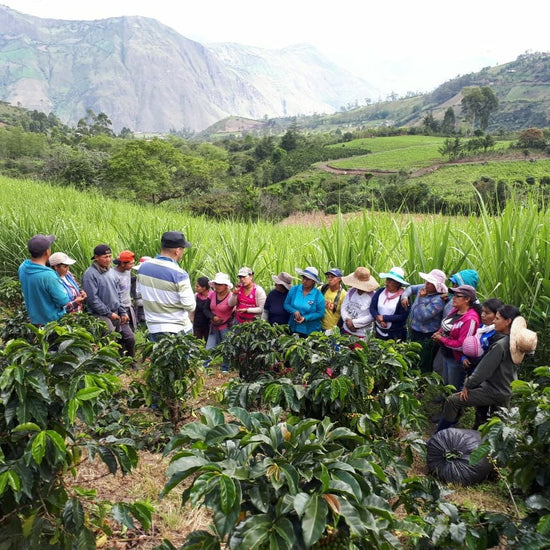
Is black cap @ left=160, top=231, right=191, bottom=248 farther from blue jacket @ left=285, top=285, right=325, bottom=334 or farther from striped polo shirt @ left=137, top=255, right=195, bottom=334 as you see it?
blue jacket @ left=285, top=285, right=325, bottom=334

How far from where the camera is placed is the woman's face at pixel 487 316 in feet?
10.9

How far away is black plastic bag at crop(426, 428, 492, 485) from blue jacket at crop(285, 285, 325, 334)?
4.89 feet

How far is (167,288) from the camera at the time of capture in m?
3.73

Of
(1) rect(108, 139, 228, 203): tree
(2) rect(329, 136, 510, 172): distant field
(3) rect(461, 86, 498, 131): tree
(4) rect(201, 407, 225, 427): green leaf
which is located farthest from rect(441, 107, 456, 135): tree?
(4) rect(201, 407, 225, 427): green leaf

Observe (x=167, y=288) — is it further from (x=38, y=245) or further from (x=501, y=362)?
(x=501, y=362)

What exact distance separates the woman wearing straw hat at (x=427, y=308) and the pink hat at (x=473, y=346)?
47 centimetres

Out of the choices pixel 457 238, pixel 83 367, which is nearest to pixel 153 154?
pixel 457 238

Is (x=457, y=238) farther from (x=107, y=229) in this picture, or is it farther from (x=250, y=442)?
(x=107, y=229)

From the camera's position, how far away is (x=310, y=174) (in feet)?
155

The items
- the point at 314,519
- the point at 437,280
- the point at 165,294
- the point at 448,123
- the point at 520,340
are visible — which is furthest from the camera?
the point at 448,123

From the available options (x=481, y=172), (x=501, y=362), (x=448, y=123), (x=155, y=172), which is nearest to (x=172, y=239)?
(x=501, y=362)

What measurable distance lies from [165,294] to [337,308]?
65.4 inches

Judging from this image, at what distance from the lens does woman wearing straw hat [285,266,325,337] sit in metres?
4.25

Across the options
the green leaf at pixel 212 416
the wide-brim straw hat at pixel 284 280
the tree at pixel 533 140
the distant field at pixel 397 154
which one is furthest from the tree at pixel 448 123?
the green leaf at pixel 212 416
